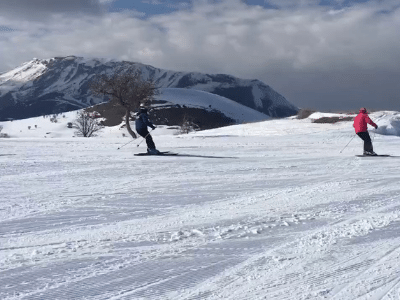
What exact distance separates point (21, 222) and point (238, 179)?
5.13m

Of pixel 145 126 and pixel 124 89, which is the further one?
pixel 124 89

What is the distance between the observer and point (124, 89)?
3694 cm

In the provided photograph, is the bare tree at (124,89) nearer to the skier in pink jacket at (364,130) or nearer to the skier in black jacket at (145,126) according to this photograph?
the skier in black jacket at (145,126)

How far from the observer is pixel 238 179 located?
980 centimetres

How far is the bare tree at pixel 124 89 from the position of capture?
3659 cm

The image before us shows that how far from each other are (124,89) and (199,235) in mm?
32829

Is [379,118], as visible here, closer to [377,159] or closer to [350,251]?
[377,159]

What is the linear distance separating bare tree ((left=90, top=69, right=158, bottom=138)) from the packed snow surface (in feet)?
87.2

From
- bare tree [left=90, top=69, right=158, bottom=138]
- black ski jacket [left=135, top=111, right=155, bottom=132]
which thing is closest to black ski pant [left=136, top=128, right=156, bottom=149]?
black ski jacket [left=135, top=111, right=155, bottom=132]

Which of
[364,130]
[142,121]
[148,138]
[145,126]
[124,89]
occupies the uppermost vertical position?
[124,89]

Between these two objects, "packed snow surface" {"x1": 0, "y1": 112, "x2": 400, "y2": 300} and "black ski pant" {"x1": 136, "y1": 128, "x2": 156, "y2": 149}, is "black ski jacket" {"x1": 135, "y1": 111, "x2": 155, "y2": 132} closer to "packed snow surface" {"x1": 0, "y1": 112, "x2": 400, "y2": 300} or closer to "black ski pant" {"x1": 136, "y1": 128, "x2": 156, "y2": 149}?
"black ski pant" {"x1": 136, "y1": 128, "x2": 156, "y2": 149}

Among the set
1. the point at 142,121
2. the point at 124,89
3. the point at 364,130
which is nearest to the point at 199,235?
the point at 142,121

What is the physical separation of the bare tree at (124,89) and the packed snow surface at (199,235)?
26573 mm

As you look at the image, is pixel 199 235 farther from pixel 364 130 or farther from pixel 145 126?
pixel 364 130
